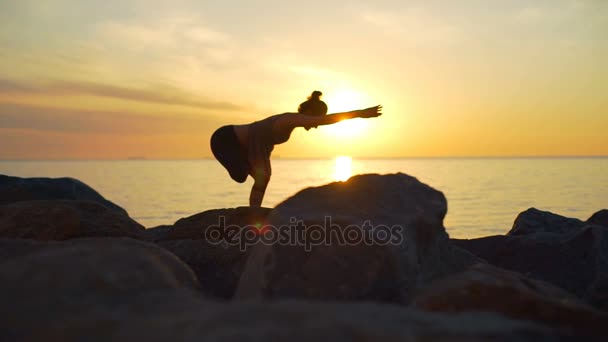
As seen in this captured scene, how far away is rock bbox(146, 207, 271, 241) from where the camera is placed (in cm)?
582

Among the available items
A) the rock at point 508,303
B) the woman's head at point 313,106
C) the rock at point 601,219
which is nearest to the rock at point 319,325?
the rock at point 508,303

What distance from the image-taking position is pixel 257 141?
20.5 ft

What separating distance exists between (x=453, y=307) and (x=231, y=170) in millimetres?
4753

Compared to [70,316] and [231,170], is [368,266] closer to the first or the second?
[70,316]

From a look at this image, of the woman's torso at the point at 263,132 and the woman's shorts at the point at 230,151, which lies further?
the woman's shorts at the point at 230,151

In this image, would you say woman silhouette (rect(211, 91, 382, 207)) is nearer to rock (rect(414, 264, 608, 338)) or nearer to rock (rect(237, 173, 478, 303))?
rock (rect(237, 173, 478, 303))

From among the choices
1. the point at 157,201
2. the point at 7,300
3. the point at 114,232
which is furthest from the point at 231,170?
the point at 157,201

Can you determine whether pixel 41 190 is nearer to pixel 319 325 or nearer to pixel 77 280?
pixel 77 280

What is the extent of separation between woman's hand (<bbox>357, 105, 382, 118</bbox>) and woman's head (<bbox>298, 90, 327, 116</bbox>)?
0.74 m

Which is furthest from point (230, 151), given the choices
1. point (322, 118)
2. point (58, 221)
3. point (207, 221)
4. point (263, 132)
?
point (58, 221)

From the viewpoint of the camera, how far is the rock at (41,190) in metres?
7.18

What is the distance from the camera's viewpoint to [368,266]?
2879 mm

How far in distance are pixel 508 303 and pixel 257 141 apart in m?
4.51
